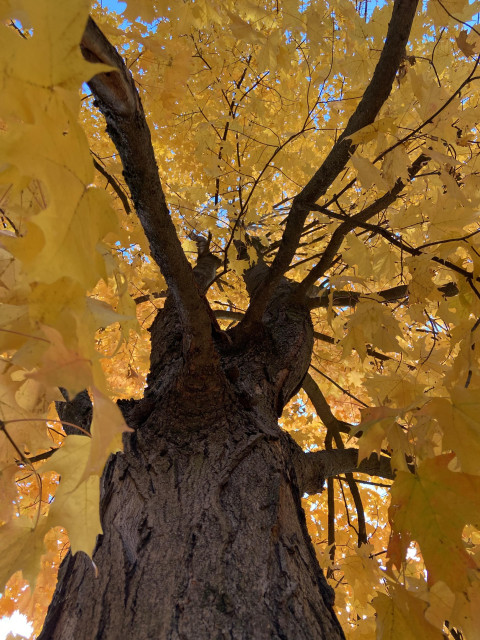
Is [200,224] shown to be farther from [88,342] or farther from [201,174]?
[88,342]

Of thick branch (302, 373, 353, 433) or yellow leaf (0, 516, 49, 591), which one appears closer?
yellow leaf (0, 516, 49, 591)

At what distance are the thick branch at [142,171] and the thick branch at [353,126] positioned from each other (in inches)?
18.3

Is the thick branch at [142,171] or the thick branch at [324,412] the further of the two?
the thick branch at [324,412]

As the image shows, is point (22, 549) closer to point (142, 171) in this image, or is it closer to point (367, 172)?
point (142, 171)

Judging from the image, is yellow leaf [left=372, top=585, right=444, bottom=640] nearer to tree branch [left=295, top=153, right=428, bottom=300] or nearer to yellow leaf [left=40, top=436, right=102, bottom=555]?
yellow leaf [left=40, top=436, right=102, bottom=555]

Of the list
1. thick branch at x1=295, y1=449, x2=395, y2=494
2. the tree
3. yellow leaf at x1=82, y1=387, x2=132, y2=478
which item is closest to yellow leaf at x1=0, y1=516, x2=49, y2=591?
the tree

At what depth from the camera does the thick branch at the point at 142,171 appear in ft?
2.51

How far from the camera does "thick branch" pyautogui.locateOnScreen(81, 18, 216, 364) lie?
765mm

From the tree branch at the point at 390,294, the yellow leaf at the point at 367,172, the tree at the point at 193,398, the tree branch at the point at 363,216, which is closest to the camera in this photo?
the tree at the point at 193,398

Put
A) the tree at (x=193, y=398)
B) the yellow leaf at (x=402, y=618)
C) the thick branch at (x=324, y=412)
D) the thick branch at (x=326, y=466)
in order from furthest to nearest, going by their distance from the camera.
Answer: the thick branch at (x=324, y=412) → the thick branch at (x=326, y=466) → the yellow leaf at (x=402, y=618) → the tree at (x=193, y=398)

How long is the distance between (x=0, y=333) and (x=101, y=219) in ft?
1.00

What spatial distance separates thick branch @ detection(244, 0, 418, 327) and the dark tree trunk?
21.4 inches

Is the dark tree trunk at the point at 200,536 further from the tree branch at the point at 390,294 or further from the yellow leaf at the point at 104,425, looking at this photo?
the tree branch at the point at 390,294

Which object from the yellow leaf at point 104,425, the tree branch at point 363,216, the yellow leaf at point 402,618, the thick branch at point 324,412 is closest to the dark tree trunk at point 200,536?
the yellow leaf at point 402,618
